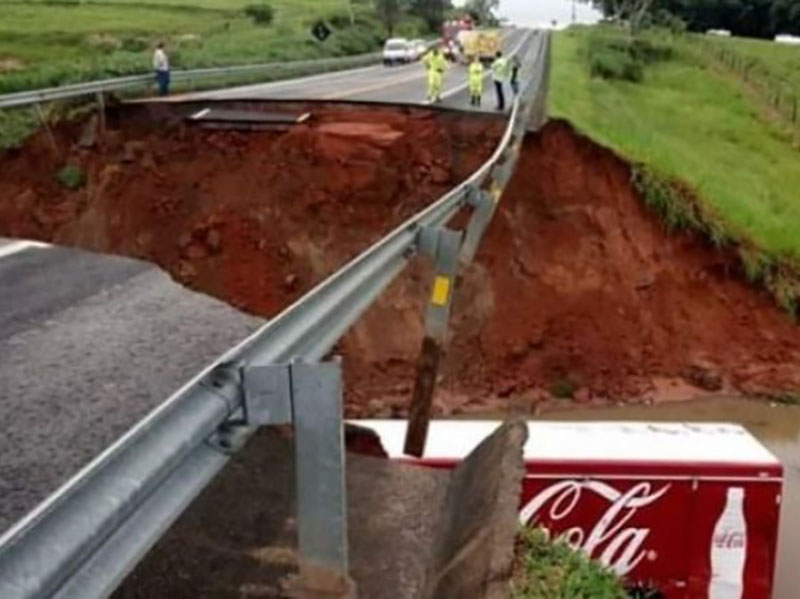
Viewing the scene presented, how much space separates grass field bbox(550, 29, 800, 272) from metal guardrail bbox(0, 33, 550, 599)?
71.6 feet

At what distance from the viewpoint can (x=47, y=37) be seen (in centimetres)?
5778

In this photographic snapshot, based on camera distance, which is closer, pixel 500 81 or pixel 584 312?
pixel 584 312

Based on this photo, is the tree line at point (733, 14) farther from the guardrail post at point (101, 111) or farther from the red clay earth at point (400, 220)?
the guardrail post at point (101, 111)

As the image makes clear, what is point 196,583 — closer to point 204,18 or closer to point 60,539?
point 60,539

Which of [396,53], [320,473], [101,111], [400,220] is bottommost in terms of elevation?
[400,220]

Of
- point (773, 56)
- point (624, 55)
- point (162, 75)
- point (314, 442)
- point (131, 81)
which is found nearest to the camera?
point (314, 442)

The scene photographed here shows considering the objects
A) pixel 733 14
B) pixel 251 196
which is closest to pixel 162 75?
pixel 251 196

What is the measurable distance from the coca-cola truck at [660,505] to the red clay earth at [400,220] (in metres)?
11.1

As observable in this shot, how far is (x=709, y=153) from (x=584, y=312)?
1171cm

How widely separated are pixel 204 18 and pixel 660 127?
1929 inches

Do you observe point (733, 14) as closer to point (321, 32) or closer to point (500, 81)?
point (321, 32)

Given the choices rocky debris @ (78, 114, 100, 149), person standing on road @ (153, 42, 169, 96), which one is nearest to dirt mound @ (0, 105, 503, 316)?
rocky debris @ (78, 114, 100, 149)

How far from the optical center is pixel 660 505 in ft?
39.4

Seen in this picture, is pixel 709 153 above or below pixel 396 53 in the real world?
below
